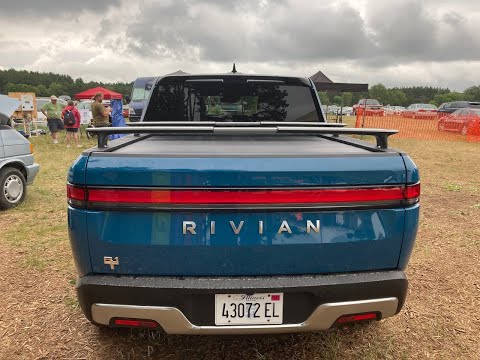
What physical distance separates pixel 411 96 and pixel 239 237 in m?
138

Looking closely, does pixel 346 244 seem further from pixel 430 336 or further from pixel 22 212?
pixel 22 212

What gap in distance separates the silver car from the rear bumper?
4317 mm

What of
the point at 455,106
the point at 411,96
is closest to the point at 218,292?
the point at 455,106

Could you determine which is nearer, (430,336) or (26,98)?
(430,336)

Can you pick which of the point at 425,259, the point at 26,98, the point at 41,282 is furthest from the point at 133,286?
the point at 26,98

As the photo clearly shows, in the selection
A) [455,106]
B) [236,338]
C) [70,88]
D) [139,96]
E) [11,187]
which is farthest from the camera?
[70,88]

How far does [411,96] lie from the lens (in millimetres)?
125500

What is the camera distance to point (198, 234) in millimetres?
1897

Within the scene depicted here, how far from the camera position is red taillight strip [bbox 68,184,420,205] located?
189 cm

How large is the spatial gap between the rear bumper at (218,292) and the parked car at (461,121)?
782 inches

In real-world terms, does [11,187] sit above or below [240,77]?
below

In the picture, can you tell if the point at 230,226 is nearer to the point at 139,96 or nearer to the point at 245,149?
the point at 245,149

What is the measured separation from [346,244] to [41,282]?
289 centimetres

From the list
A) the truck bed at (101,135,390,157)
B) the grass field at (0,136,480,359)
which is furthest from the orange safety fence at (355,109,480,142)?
the truck bed at (101,135,390,157)
